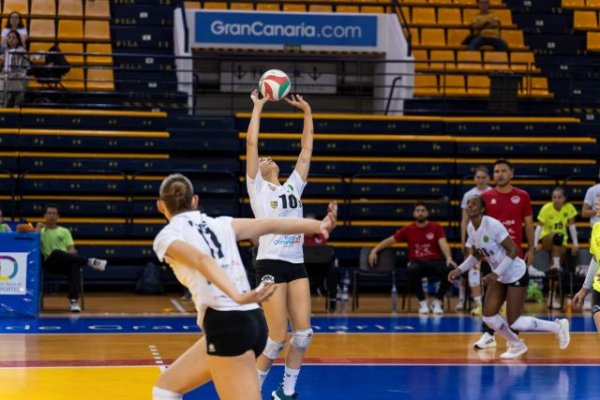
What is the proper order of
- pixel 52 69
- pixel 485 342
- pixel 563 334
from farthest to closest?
1. pixel 52 69
2. pixel 485 342
3. pixel 563 334

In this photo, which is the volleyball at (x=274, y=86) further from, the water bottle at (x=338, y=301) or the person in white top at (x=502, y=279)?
the water bottle at (x=338, y=301)

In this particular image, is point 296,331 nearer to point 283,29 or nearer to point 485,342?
point 485,342

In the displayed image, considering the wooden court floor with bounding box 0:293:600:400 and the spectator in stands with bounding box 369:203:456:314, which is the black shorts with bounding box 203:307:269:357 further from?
the spectator in stands with bounding box 369:203:456:314

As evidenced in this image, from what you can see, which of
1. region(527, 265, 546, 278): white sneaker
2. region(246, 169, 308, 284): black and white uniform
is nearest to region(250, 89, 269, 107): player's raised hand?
region(246, 169, 308, 284): black and white uniform

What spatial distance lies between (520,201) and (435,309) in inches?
165

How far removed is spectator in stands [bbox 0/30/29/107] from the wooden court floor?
14.8 ft

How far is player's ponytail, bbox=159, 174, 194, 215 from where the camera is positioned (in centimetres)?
651

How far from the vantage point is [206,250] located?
6.36 metres

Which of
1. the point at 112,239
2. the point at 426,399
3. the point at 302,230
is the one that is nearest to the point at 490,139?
the point at 112,239

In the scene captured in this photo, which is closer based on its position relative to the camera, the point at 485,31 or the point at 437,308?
the point at 437,308

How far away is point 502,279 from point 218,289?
653 centimetres

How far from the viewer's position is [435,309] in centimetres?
1686

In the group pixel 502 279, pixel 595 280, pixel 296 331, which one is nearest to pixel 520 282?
pixel 502 279

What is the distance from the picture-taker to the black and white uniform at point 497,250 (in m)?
12.3
